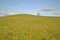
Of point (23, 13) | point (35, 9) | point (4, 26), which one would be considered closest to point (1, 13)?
point (4, 26)

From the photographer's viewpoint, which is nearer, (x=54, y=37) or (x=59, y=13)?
(x=54, y=37)

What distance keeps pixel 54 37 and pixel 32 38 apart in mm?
531

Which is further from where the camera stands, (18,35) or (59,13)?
(59,13)

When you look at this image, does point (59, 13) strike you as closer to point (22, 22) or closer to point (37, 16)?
point (37, 16)

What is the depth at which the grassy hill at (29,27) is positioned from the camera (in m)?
2.98

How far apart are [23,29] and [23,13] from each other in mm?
421

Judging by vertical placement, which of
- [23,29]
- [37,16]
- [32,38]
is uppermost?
[37,16]

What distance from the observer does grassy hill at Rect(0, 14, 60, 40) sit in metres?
2.98

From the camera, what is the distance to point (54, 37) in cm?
304

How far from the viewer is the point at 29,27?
308 cm

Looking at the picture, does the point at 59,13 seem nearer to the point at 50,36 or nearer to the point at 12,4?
the point at 50,36

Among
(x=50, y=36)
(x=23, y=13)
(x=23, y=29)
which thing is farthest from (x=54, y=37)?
(x=23, y=13)

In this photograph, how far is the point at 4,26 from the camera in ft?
9.98

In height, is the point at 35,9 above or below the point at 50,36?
above
